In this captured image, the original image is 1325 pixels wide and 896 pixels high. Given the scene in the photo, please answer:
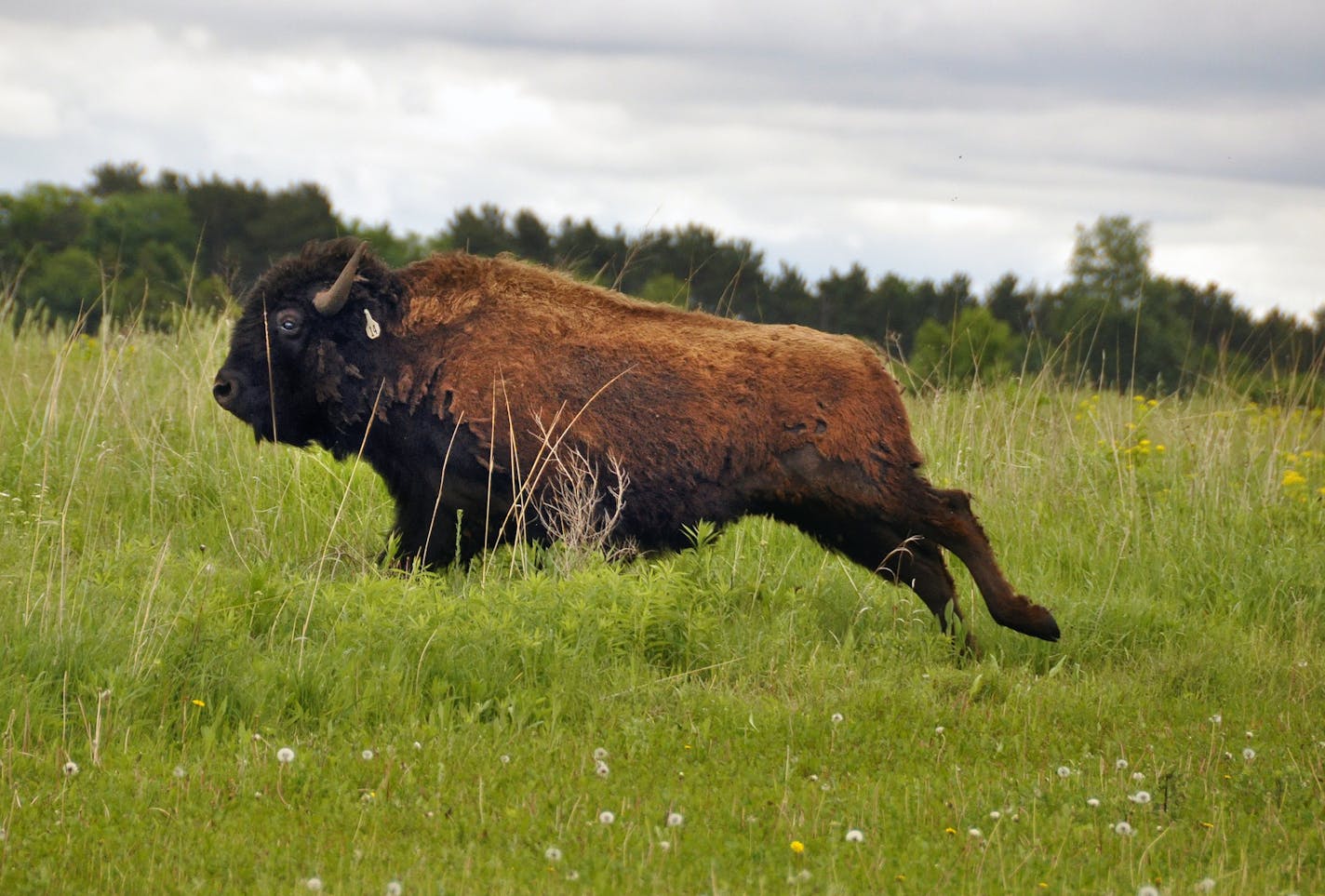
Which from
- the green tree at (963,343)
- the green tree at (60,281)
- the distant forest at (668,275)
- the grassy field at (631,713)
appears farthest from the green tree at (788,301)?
the grassy field at (631,713)

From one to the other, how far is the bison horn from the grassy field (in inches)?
53.5

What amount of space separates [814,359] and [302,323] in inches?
111

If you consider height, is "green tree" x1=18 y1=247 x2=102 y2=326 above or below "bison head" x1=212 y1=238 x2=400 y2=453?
below

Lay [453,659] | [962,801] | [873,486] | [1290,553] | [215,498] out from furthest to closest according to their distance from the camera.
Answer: [215,498] → [1290,553] → [873,486] → [453,659] → [962,801]

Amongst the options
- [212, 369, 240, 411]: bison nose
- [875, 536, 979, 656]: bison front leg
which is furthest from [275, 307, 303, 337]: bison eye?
[875, 536, 979, 656]: bison front leg

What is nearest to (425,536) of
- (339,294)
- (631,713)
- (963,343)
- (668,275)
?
(339,294)

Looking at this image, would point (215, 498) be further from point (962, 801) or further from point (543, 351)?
point (962, 801)

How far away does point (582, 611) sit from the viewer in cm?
604

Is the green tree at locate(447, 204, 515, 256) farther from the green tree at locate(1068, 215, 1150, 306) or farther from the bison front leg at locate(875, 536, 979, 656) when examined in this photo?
the bison front leg at locate(875, 536, 979, 656)

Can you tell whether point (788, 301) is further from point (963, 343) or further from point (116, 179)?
point (116, 179)

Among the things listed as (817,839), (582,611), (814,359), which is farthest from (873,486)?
(817,839)

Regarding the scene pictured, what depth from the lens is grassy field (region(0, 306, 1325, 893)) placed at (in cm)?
420

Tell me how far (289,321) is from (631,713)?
10.7 feet

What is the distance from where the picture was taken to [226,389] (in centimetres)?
753
